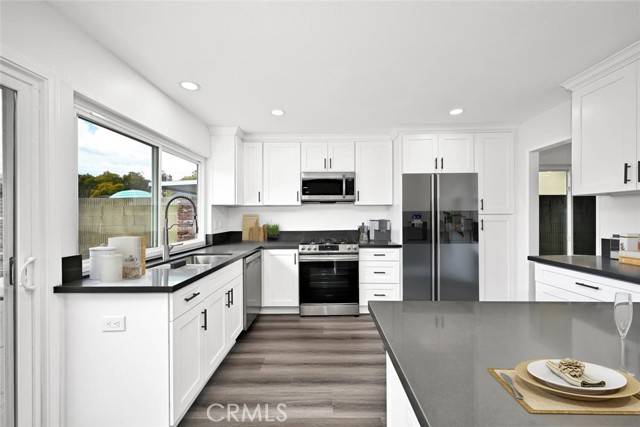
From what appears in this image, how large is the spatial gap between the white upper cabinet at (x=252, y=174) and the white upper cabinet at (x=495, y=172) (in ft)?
9.28

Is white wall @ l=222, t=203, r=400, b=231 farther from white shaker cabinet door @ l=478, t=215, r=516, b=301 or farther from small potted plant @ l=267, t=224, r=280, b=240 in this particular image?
white shaker cabinet door @ l=478, t=215, r=516, b=301

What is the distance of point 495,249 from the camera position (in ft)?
13.2

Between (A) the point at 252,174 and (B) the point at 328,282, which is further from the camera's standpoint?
(A) the point at 252,174

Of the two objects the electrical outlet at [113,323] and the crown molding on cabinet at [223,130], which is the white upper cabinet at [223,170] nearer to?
the crown molding on cabinet at [223,130]

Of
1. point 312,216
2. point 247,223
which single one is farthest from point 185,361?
point 312,216

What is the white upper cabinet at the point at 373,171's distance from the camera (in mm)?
4410

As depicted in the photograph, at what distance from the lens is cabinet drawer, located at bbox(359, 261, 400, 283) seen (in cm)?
406

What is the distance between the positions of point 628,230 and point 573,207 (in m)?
3.50

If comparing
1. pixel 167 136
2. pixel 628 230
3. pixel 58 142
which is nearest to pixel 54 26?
pixel 58 142

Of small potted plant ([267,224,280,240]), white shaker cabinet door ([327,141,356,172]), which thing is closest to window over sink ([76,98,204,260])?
small potted plant ([267,224,280,240])

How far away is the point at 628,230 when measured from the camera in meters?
2.63

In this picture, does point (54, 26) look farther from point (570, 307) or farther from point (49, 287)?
point (570, 307)

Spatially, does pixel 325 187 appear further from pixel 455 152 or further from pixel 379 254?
pixel 455 152

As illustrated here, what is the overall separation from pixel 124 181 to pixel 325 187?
2.43 meters
